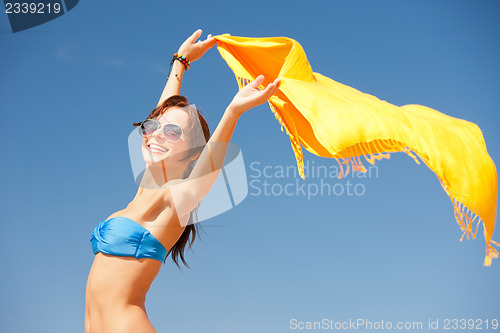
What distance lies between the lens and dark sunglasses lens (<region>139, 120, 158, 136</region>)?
2.41m

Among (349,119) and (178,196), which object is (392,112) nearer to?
(349,119)

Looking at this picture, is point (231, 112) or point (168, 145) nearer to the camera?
point (231, 112)

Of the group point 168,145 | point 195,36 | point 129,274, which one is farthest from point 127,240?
Answer: point 195,36

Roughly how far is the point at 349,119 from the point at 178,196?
0.85 meters

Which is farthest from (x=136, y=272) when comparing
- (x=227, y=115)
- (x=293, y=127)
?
(x=293, y=127)

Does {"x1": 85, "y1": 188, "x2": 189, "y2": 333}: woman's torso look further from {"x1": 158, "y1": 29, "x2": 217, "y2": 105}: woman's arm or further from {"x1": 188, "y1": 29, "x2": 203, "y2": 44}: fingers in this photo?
{"x1": 188, "y1": 29, "x2": 203, "y2": 44}: fingers

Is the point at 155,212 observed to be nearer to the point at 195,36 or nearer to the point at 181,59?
the point at 181,59

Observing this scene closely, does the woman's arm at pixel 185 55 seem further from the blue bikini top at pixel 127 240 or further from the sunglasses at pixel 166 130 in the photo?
the blue bikini top at pixel 127 240

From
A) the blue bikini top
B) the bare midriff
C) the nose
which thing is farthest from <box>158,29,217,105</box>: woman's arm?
the bare midriff

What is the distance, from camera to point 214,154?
82.1 inches

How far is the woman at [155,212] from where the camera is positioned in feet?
6.84

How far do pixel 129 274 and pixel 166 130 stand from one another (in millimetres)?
682

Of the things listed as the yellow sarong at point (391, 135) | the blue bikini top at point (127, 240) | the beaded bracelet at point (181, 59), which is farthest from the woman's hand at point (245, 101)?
the beaded bracelet at point (181, 59)

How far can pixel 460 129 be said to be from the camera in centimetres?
249
